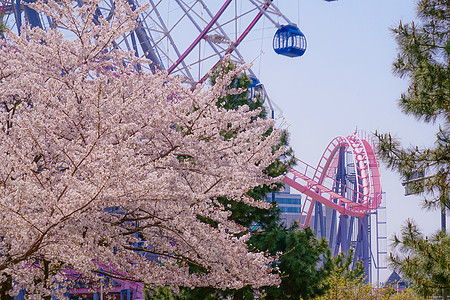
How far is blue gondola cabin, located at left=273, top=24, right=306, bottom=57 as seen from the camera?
111ft

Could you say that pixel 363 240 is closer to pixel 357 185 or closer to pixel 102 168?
pixel 357 185

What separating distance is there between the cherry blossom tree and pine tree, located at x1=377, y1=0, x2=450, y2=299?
2592 millimetres

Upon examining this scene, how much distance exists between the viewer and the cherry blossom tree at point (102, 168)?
7.40 metres

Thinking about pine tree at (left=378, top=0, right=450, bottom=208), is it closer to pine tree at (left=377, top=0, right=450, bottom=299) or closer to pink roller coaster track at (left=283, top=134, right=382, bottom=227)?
pine tree at (left=377, top=0, right=450, bottom=299)

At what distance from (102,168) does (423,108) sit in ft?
22.3

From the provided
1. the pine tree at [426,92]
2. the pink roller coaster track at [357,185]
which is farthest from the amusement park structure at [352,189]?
the pine tree at [426,92]

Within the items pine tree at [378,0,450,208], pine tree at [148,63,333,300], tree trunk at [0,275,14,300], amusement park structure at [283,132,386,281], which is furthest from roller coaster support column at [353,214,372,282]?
tree trunk at [0,275,14,300]

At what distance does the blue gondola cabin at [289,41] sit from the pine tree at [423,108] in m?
21.9

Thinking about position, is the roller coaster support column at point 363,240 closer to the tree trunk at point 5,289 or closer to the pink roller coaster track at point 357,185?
the pink roller coaster track at point 357,185

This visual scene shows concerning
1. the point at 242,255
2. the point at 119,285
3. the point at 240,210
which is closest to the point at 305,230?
the point at 240,210

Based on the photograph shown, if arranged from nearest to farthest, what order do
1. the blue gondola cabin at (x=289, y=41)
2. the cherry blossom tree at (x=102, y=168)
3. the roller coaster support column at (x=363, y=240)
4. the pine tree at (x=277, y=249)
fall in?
the cherry blossom tree at (x=102, y=168) < the pine tree at (x=277, y=249) < the blue gondola cabin at (x=289, y=41) < the roller coaster support column at (x=363, y=240)

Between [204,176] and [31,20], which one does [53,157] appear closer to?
[204,176]

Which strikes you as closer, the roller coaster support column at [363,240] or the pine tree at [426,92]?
the pine tree at [426,92]

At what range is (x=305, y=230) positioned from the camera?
16.6 m
